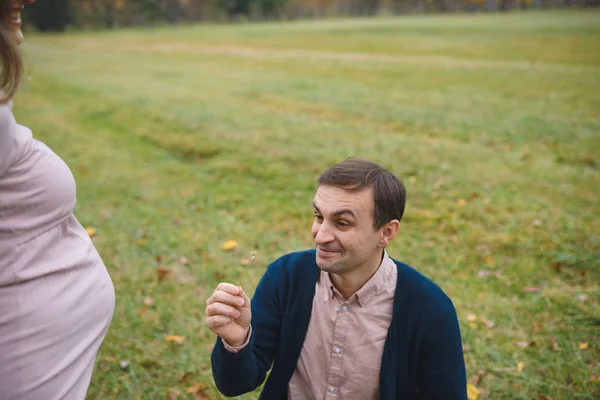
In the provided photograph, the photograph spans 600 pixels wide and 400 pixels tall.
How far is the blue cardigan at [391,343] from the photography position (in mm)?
1861

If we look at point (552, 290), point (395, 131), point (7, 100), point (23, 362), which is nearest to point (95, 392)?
point (23, 362)

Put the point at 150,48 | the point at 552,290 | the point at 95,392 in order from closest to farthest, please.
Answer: the point at 95,392 < the point at 552,290 < the point at 150,48

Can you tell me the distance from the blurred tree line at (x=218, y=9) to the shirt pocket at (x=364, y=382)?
46174 millimetres

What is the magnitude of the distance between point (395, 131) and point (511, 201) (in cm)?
356

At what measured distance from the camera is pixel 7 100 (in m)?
1.41

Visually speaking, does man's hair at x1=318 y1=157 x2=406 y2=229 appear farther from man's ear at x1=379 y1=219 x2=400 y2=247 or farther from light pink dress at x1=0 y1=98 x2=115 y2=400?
light pink dress at x1=0 y1=98 x2=115 y2=400

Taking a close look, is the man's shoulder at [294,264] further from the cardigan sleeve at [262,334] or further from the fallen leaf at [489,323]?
the fallen leaf at [489,323]

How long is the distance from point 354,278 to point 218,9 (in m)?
63.7

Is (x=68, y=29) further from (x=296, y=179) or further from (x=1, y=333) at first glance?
(x=1, y=333)

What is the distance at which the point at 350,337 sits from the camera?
1.93 meters

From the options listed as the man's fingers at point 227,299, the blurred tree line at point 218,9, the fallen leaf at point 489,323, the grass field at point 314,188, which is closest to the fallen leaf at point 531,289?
the grass field at point 314,188

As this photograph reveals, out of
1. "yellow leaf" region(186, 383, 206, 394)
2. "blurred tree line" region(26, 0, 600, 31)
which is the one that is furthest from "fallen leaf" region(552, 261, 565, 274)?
"blurred tree line" region(26, 0, 600, 31)

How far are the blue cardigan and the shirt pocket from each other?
46mm

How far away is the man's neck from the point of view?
195 centimetres
